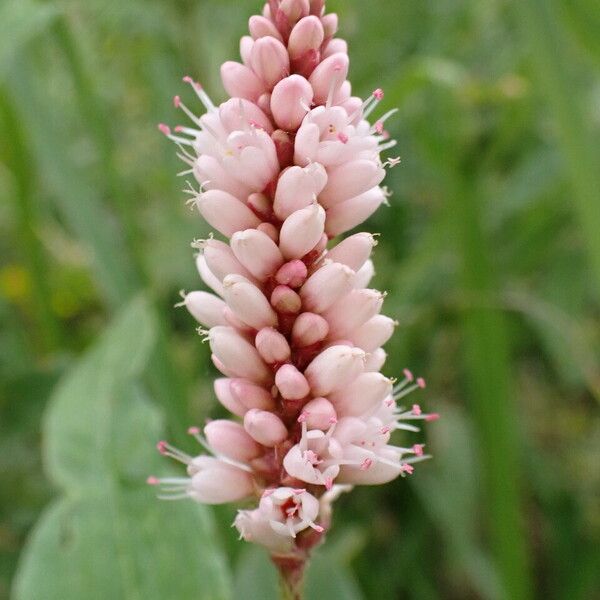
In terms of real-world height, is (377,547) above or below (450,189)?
below

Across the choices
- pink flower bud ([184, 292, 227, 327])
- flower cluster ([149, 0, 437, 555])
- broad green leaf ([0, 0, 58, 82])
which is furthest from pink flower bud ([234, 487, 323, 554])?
broad green leaf ([0, 0, 58, 82])

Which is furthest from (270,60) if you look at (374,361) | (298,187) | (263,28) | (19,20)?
(19,20)

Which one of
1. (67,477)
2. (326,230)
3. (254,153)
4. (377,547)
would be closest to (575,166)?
(326,230)

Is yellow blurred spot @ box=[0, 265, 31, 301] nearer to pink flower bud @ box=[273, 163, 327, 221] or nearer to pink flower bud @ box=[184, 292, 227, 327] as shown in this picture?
pink flower bud @ box=[184, 292, 227, 327]

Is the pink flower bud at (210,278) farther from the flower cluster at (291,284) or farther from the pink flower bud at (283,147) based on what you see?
the pink flower bud at (283,147)

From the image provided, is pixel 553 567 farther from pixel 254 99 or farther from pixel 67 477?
pixel 254 99

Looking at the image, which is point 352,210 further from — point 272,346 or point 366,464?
point 366,464

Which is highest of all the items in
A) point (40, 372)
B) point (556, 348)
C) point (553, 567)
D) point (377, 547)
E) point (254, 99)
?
point (254, 99)
